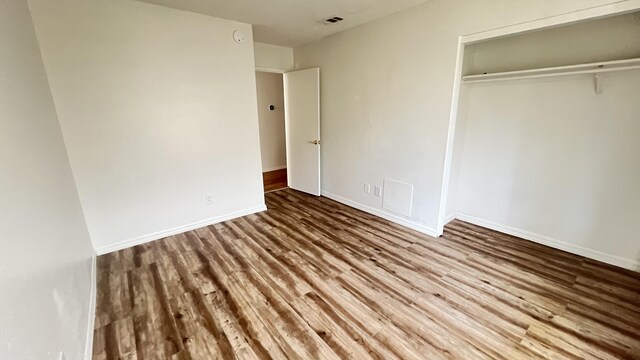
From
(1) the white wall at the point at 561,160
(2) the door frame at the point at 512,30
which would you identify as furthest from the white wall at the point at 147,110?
(1) the white wall at the point at 561,160

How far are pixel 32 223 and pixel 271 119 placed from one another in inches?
201

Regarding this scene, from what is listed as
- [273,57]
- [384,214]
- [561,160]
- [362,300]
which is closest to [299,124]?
[273,57]

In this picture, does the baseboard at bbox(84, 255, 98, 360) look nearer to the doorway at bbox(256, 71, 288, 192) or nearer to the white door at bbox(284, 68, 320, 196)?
the white door at bbox(284, 68, 320, 196)

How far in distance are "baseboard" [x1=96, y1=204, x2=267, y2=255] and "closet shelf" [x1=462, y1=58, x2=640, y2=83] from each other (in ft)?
10.5

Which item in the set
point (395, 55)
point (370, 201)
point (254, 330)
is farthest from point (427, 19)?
point (254, 330)

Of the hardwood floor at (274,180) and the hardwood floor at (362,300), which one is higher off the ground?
the hardwood floor at (274,180)

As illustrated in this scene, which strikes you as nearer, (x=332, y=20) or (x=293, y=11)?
(x=293, y=11)

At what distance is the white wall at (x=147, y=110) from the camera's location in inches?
92.9

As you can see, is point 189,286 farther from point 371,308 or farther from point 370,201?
point 370,201

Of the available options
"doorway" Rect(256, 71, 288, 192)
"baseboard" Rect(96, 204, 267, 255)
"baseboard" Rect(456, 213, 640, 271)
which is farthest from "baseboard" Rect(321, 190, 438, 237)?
"doorway" Rect(256, 71, 288, 192)

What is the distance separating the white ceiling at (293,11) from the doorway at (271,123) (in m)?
2.41

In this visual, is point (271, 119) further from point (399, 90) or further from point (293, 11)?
point (399, 90)

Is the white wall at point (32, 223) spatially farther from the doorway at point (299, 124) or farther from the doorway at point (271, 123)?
the doorway at point (271, 123)

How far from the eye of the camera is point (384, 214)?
140 inches
